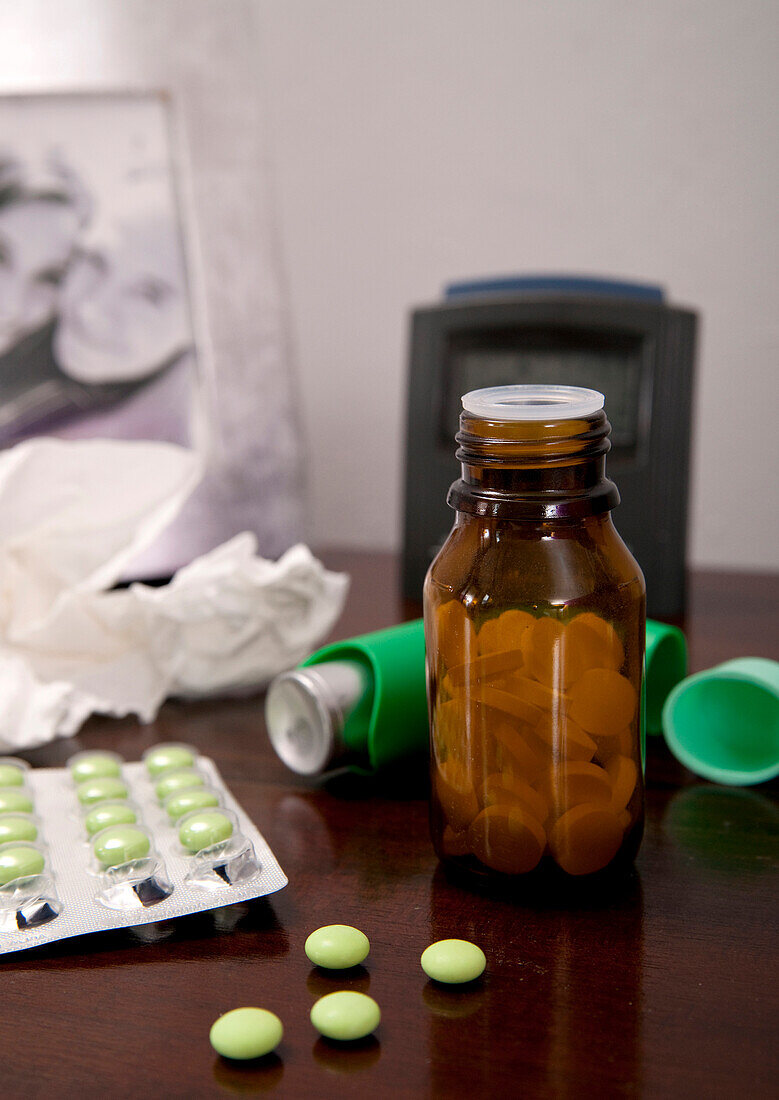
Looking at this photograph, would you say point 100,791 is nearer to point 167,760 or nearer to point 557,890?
point 167,760

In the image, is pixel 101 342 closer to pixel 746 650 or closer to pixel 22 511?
pixel 22 511

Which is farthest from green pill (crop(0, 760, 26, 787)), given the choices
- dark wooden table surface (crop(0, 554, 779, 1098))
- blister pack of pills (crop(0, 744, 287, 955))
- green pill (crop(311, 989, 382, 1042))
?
green pill (crop(311, 989, 382, 1042))

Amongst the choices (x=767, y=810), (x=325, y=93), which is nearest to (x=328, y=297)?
(x=325, y=93)

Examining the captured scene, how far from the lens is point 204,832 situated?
0.36 m

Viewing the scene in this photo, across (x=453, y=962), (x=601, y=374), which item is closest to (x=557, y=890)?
(x=453, y=962)

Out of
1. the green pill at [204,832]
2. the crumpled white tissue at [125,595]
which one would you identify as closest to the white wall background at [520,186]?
the crumpled white tissue at [125,595]

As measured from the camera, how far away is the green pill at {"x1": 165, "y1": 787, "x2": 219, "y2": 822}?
0.39 metres

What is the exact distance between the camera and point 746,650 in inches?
25.3

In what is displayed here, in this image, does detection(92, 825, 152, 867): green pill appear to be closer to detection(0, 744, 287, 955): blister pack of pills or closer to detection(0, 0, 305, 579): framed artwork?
detection(0, 744, 287, 955): blister pack of pills

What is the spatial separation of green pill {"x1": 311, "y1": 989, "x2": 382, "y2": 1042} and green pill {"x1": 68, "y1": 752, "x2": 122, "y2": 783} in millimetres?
186

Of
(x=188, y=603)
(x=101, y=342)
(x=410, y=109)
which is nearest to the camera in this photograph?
(x=188, y=603)

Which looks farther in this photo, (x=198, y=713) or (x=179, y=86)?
(x=179, y=86)

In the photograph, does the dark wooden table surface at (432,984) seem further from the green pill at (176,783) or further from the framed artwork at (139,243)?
the framed artwork at (139,243)

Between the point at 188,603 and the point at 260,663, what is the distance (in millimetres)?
58
